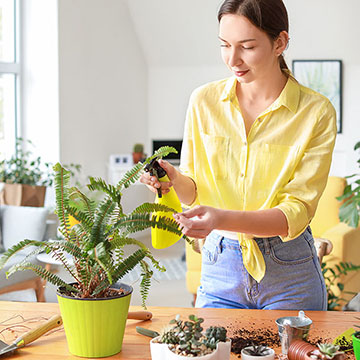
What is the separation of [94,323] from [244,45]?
73 centimetres

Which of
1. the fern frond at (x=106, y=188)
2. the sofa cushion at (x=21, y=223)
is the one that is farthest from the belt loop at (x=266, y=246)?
the sofa cushion at (x=21, y=223)

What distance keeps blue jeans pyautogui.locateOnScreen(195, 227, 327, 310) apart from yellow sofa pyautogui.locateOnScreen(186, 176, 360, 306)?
2.24 m

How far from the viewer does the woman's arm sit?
1.26m

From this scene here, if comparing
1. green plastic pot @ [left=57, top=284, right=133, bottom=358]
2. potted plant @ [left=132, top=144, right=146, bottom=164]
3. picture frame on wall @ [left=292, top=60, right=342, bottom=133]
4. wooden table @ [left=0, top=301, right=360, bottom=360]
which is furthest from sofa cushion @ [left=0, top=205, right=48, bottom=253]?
picture frame on wall @ [left=292, top=60, right=342, bottom=133]

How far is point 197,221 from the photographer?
Answer: 1271 millimetres

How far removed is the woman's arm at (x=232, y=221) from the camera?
1.26 metres

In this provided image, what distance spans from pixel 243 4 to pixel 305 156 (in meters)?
0.40

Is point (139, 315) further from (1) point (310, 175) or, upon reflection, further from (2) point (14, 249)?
(1) point (310, 175)

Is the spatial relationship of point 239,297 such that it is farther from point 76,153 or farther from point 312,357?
point 76,153

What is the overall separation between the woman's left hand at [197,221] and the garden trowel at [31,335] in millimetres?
383

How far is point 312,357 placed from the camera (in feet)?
3.61

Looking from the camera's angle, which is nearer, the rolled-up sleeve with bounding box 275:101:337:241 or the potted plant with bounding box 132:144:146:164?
the rolled-up sleeve with bounding box 275:101:337:241

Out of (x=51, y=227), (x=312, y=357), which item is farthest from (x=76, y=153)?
(x=312, y=357)

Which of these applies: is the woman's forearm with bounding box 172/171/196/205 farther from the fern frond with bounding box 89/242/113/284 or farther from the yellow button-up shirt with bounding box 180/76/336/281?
the fern frond with bounding box 89/242/113/284
